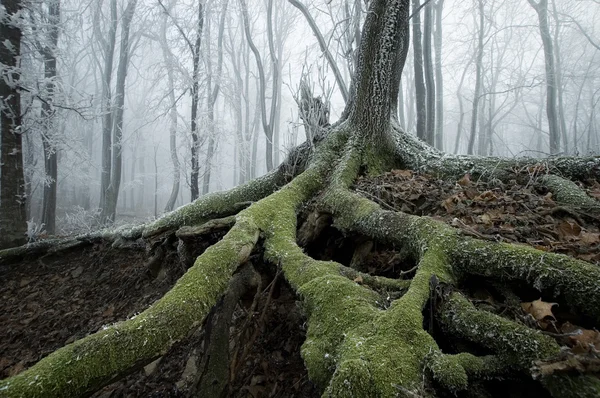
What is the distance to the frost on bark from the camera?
1249 mm

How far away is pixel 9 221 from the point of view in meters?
5.11

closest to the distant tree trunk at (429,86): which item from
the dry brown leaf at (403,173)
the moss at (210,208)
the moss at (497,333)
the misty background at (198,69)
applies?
the misty background at (198,69)

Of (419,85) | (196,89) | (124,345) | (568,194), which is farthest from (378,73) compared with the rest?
(196,89)

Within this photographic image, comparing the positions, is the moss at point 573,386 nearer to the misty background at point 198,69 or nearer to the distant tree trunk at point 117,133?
the misty background at point 198,69

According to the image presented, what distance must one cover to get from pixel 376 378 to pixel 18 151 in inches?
264

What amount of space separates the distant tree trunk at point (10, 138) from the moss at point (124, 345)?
5154 millimetres

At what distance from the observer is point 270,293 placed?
2.16 metres

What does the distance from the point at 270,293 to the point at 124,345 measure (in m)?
0.94

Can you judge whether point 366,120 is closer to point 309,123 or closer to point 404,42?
point 309,123

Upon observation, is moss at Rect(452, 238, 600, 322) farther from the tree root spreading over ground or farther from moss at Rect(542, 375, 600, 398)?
moss at Rect(542, 375, 600, 398)

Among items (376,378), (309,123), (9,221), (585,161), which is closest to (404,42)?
(309,123)

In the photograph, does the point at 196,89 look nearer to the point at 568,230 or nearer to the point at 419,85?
the point at 419,85

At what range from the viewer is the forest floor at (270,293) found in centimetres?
189

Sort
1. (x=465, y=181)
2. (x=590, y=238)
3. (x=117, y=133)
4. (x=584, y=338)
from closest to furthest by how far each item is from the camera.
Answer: (x=584, y=338) < (x=590, y=238) < (x=465, y=181) < (x=117, y=133)
